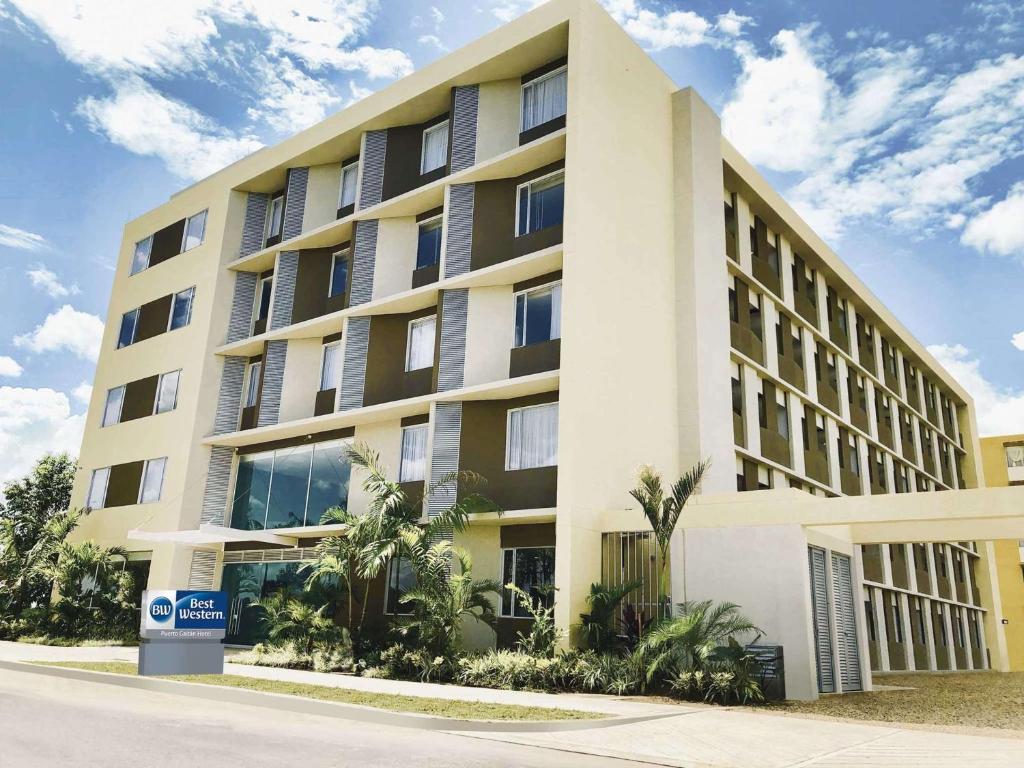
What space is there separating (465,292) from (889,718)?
1407 cm

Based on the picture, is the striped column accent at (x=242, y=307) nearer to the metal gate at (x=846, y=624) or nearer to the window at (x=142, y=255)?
the window at (x=142, y=255)

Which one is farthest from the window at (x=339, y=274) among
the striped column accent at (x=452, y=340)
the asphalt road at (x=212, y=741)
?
the asphalt road at (x=212, y=741)

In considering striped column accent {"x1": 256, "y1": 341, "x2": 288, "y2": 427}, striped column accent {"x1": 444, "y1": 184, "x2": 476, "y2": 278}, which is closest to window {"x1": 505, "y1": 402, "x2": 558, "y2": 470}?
striped column accent {"x1": 444, "y1": 184, "x2": 476, "y2": 278}

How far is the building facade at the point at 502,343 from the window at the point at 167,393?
0.27m

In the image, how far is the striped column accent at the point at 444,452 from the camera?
20.8 metres

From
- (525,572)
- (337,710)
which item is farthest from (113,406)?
(337,710)

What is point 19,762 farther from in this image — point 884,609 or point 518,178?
point 884,609

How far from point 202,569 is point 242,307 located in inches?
352

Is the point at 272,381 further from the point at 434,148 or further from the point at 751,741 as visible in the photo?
the point at 751,741

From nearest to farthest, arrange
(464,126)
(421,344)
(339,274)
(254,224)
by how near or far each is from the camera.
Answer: (464,126), (421,344), (339,274), (254,224)

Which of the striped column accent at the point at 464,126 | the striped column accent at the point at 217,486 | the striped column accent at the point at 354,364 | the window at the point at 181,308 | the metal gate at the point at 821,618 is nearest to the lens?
the metal gate at the point at 821,618

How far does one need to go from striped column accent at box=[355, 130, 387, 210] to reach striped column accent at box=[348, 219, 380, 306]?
75 centimetres

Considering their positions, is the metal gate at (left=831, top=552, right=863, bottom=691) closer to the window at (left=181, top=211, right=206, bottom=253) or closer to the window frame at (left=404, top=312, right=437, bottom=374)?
the window frame at (left=404, top=312, right=437, bottom=374)

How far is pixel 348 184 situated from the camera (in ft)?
92.2
